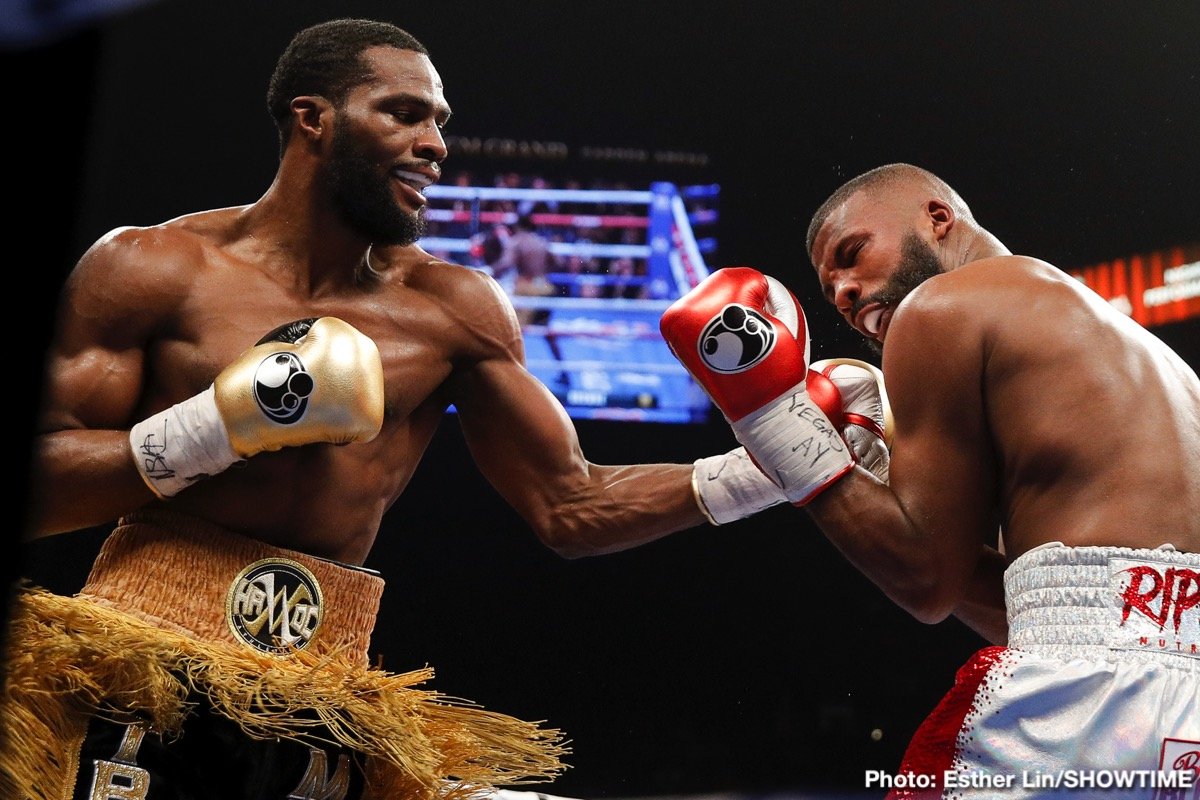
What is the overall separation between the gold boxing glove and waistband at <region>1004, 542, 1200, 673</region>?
105cm

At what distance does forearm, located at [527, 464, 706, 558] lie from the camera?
242 centimetres

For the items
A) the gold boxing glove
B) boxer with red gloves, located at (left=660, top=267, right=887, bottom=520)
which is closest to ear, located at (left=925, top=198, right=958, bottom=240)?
boxer with red gloves, located at (left=660, top=267, right=887, bottom=520)

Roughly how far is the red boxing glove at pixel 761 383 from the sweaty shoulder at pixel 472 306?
0.52m

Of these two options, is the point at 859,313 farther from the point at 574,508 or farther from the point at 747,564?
the point at 747,564

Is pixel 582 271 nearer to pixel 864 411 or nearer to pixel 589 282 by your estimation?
pixel 589 282

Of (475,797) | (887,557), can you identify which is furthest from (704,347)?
(475,797)

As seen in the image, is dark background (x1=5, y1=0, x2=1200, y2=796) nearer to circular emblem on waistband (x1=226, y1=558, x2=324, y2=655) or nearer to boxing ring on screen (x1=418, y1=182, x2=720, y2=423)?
boxing ring on screen (x1=418, y1=182, x2=720, y2=423)

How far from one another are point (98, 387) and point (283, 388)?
1.15 feet

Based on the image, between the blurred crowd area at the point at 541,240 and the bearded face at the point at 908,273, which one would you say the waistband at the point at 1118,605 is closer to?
the bearded face at the point at 908,273

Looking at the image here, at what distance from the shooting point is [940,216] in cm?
236

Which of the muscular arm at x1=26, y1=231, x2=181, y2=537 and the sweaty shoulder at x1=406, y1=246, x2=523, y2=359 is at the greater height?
the sweaty shoulder at x1=406, y1=246, x2=523, y2=359

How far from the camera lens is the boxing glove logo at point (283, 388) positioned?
195cm

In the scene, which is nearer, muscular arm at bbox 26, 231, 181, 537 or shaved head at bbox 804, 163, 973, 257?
muscular arm at bbox 26, 231, 181, 537

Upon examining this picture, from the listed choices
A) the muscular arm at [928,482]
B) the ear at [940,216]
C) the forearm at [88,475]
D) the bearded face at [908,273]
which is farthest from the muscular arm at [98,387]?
the ear at [940,216]
